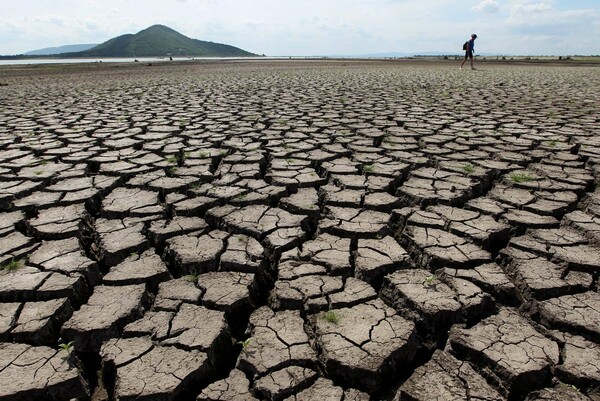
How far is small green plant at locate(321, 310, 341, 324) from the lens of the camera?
1635 millimetres

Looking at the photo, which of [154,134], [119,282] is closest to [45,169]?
[154,134]

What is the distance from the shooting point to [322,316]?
167 cm

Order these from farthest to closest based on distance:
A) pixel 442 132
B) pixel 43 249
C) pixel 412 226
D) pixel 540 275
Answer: pixel 442 132 < pixel 412 226 < pixel 43 249 < pixel 540 275

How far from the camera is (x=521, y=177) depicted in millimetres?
3195

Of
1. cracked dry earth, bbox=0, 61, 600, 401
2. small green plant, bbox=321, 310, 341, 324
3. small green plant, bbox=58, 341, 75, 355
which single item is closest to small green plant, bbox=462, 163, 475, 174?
cracked dry earth, bbox=0, 61, 600, 401

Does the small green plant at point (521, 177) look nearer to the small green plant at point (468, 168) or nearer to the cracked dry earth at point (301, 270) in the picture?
the cracked dry earth at point (301, 270)

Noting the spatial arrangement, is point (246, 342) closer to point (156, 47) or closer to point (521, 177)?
point (521, 177)

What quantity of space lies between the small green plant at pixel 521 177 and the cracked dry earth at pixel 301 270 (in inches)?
0.7

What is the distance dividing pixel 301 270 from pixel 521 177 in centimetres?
219

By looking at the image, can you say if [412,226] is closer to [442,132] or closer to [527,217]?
[527,217]

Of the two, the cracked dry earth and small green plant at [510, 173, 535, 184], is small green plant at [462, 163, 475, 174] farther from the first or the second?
small green plant at [510, 173, 535, 184]

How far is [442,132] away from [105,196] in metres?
3.67

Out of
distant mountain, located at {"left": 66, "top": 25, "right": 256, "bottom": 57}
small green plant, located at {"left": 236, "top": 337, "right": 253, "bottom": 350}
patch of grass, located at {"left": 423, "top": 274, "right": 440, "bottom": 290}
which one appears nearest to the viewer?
small green plant, located at {"left": 236, "top": 337, "right": 253, "bottom": 350}

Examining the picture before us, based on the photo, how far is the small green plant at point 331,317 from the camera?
1.64m
